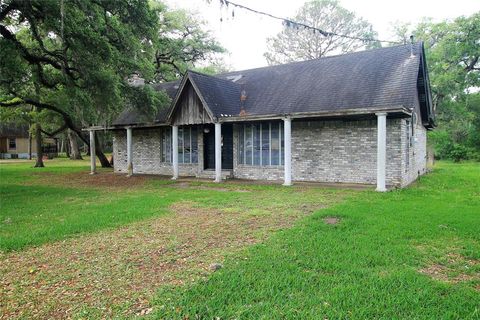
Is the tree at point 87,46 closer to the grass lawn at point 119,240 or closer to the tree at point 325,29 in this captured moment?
the grass lawn at point 119,240

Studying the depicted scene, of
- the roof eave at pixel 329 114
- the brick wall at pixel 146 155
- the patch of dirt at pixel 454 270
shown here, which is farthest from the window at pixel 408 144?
the brick wall at pixel 146 155

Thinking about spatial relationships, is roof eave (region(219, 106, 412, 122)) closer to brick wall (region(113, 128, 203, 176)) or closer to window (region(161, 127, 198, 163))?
window (region(161, 127, 198, 163))

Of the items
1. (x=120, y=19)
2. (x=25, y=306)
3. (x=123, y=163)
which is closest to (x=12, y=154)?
(x=123, y=163)

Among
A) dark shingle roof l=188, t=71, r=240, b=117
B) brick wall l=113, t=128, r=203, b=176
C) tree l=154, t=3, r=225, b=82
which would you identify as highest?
A: tree l=154, t=3, r=225, b=82

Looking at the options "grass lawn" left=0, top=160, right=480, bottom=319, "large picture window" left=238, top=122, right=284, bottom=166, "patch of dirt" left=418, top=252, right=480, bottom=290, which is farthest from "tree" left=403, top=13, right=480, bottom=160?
"patch of dirt" left=418, top=252, right=480, bottom=290

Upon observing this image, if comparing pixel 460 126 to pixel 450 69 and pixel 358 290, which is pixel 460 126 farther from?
pixel 358 290

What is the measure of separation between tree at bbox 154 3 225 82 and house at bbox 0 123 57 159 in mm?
25570

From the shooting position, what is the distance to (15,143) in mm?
44875

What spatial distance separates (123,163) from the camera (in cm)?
2059

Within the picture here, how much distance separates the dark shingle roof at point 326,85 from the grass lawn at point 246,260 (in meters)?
4.75

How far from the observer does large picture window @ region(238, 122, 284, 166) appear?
14.7 m

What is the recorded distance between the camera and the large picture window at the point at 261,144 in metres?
14.7

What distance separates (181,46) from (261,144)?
562 inches

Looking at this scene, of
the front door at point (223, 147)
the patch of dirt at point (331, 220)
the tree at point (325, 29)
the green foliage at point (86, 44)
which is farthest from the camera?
the tree at point (325, 29)
